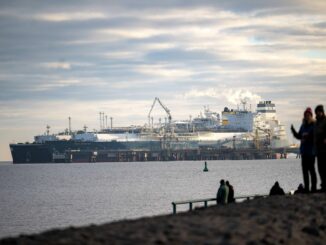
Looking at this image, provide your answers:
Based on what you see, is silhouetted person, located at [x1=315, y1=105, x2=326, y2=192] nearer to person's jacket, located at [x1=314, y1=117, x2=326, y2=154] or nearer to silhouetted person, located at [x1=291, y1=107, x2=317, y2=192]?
person's jacket, located at [x1=314, y1=117, x2=326, y2=154]

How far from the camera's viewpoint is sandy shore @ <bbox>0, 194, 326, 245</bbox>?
11.6 meters

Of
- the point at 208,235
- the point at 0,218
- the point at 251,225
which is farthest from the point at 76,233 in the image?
the point at 0,218

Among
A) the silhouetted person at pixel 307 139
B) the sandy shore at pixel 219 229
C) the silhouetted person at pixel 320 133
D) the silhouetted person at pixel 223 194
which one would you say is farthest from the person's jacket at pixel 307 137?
the silhouetted person at pixel 223 194

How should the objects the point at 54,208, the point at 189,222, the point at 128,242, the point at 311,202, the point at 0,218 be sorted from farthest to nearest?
the point at 54,208, the point at 0,218, the point at 311,202, the point at 189,222, the point at 128,242

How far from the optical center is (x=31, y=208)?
57188 millimetres

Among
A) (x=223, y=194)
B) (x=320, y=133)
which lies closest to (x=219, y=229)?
(x=320, y=133)

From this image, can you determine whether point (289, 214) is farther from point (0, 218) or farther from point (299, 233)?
point (0, 218)

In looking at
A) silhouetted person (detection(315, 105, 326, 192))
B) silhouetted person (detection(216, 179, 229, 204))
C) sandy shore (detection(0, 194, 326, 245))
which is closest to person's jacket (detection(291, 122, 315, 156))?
silhouetted person (detection(315, 105, 326, 192))

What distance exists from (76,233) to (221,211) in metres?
4.29

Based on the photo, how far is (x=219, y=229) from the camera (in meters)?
12.6

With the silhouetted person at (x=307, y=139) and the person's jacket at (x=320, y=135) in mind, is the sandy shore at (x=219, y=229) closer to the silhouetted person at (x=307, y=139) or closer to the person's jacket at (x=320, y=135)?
the person's jacket at (x=320, y=135)

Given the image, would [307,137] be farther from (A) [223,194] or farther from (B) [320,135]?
(A) [223,194]

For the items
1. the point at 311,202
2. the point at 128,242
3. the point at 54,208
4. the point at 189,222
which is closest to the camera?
the point at 128,242

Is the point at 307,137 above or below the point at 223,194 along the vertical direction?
above
